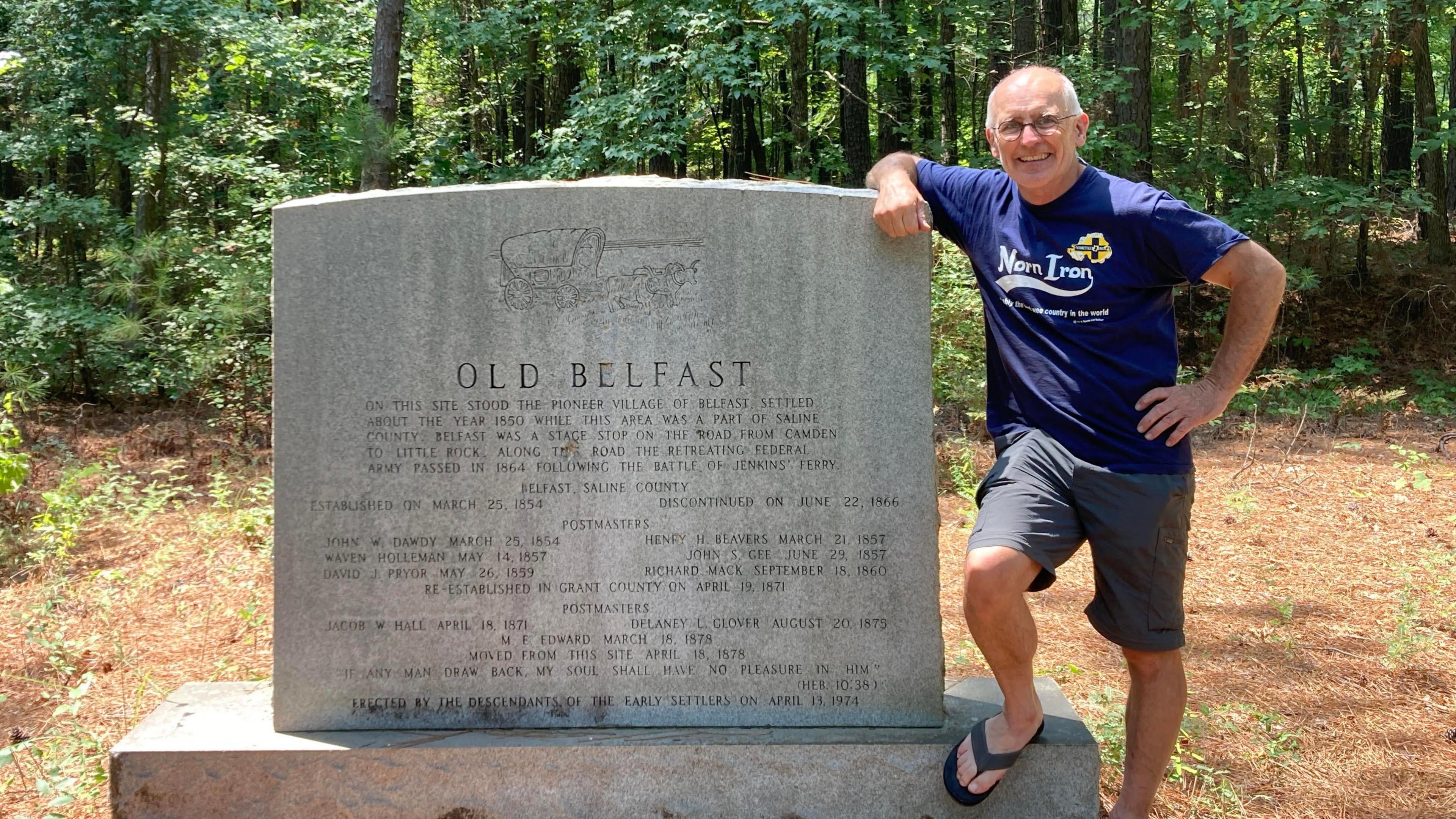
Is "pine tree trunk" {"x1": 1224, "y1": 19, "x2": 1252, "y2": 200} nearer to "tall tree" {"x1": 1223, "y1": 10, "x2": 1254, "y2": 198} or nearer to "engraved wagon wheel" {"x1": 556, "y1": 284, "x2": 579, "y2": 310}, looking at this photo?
"tall tree" {"x1": 1223, "y1": 10, "x2": 1254, "y2": 198}

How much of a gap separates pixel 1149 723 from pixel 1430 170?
48.4ft

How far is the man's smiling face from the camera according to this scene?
307 centimetres

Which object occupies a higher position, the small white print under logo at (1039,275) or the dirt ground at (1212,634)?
the small white print under logo at (1039,275)

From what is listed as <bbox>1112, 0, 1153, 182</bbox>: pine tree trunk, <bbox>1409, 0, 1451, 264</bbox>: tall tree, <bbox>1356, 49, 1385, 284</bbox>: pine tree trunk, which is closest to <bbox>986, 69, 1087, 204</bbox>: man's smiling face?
<bbox>1356, 49, 1385, 284</bbox>: pine tree trunk

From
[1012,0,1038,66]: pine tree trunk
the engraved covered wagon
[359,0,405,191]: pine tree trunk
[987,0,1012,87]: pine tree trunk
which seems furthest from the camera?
[1012,0,1038,66]: pine tree trunk

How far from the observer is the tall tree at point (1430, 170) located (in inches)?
539

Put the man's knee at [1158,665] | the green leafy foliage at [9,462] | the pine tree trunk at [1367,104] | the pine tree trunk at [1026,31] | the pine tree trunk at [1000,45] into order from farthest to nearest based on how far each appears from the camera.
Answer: the pine tree trunk at [1367,104], the pine tree trunk at [1026,31], the pine tree trunk at [1000,45], the green leafy foliage at [9,462], the man's knee at [1158,665]

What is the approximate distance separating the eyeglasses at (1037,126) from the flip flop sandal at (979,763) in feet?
5.53

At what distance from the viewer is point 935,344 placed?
28.7 feet

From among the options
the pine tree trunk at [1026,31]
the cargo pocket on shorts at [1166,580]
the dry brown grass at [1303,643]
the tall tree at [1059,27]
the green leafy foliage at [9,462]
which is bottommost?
the dry brown grass at [1303,643]

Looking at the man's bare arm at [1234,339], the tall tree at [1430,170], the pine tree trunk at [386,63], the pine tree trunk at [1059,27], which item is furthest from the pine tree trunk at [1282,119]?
the man's bare arm at [1234,339]

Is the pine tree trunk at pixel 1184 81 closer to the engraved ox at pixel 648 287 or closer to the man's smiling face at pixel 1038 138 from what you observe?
the man's smiling face at pixel 1038 138

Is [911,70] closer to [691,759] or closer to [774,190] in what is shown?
[774,190]

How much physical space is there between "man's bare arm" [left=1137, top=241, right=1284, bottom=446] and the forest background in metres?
1.38
